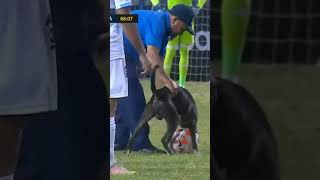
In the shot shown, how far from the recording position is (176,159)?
3.67 metres

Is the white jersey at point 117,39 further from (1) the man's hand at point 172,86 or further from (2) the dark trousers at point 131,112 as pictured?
(1) the man's hand at point 172,86

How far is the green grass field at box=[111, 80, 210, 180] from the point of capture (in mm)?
3193

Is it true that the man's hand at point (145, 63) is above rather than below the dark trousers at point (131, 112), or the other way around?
above

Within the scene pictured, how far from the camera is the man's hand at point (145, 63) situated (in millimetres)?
3420

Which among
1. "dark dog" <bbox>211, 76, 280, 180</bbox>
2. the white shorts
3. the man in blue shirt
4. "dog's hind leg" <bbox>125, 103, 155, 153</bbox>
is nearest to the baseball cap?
the man in blue shirt

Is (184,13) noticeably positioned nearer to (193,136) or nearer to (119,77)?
(119,77)

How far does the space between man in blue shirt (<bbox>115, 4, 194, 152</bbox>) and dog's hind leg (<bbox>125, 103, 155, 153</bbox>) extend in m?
0.02

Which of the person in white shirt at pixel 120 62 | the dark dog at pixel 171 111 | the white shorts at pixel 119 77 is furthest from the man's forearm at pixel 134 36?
the dark dog at pixel 171 111

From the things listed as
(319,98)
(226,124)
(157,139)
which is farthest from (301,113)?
(157,139)

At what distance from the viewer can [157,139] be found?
151 inches

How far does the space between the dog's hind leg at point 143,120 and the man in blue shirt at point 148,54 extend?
0.02 metres

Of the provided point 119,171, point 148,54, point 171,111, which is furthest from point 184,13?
point 119,171

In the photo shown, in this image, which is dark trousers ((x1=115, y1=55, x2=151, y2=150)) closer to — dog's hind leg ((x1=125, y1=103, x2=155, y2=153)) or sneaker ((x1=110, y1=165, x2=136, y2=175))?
dog's hind leg ((x1=125, y1=103, x2=155, y2=153))

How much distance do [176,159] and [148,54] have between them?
0.62 metres
